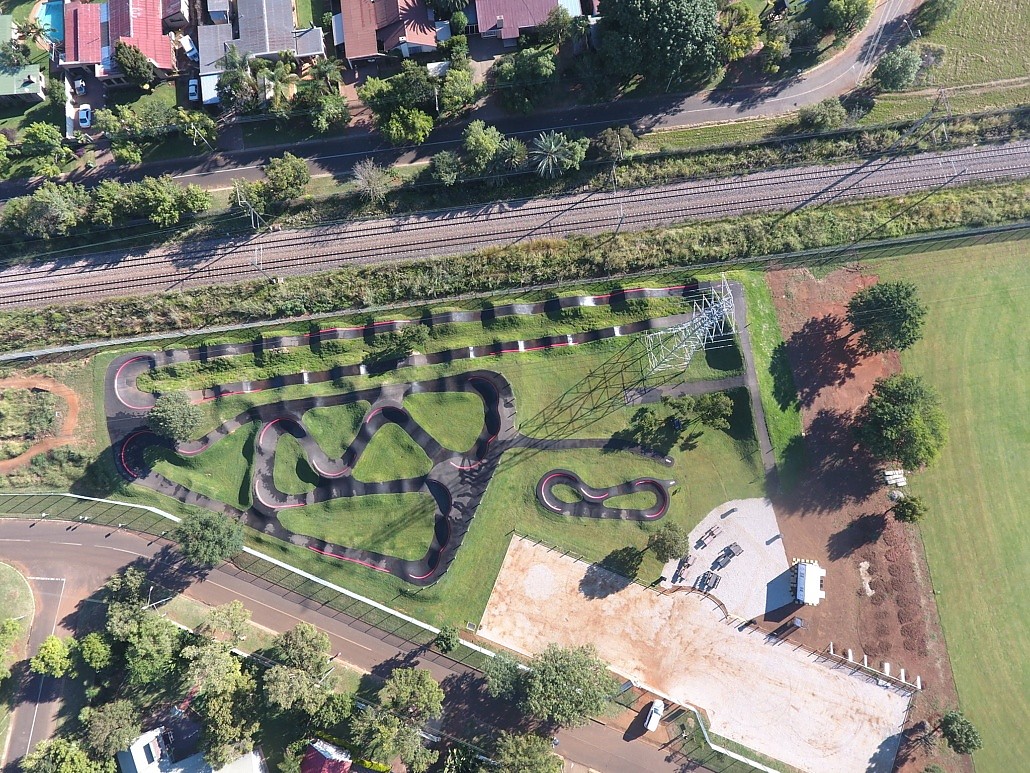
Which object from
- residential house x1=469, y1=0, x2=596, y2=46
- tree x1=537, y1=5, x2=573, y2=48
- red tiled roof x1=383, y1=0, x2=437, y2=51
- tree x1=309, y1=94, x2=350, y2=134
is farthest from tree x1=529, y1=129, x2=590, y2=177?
tree x1=309, y1=94, x2=350, y2=134

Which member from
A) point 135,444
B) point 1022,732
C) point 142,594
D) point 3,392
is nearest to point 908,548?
point 1022,732

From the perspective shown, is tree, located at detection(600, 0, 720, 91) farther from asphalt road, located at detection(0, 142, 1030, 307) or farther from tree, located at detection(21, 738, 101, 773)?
tree, located at detection(21, 738, 101, 773)

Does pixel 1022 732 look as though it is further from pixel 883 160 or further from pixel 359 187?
pixel 359 187

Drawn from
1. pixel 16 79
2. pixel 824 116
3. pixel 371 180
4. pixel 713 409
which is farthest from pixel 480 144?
pixel 16 79

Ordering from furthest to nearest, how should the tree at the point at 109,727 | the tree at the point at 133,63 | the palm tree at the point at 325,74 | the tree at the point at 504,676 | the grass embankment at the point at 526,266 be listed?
the palm tree at the point at 325,74 → the grass embankment at the point at 526,266 → the tree at the point at 133,63 → the tree at the point at 504,676 → the tree at the point at 109,727

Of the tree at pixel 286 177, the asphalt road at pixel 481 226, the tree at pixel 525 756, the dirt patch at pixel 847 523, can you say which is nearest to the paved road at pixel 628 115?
the tree at pixel 286 177

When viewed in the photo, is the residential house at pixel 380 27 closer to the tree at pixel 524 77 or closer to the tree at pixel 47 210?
the tree at pixel 524 77
